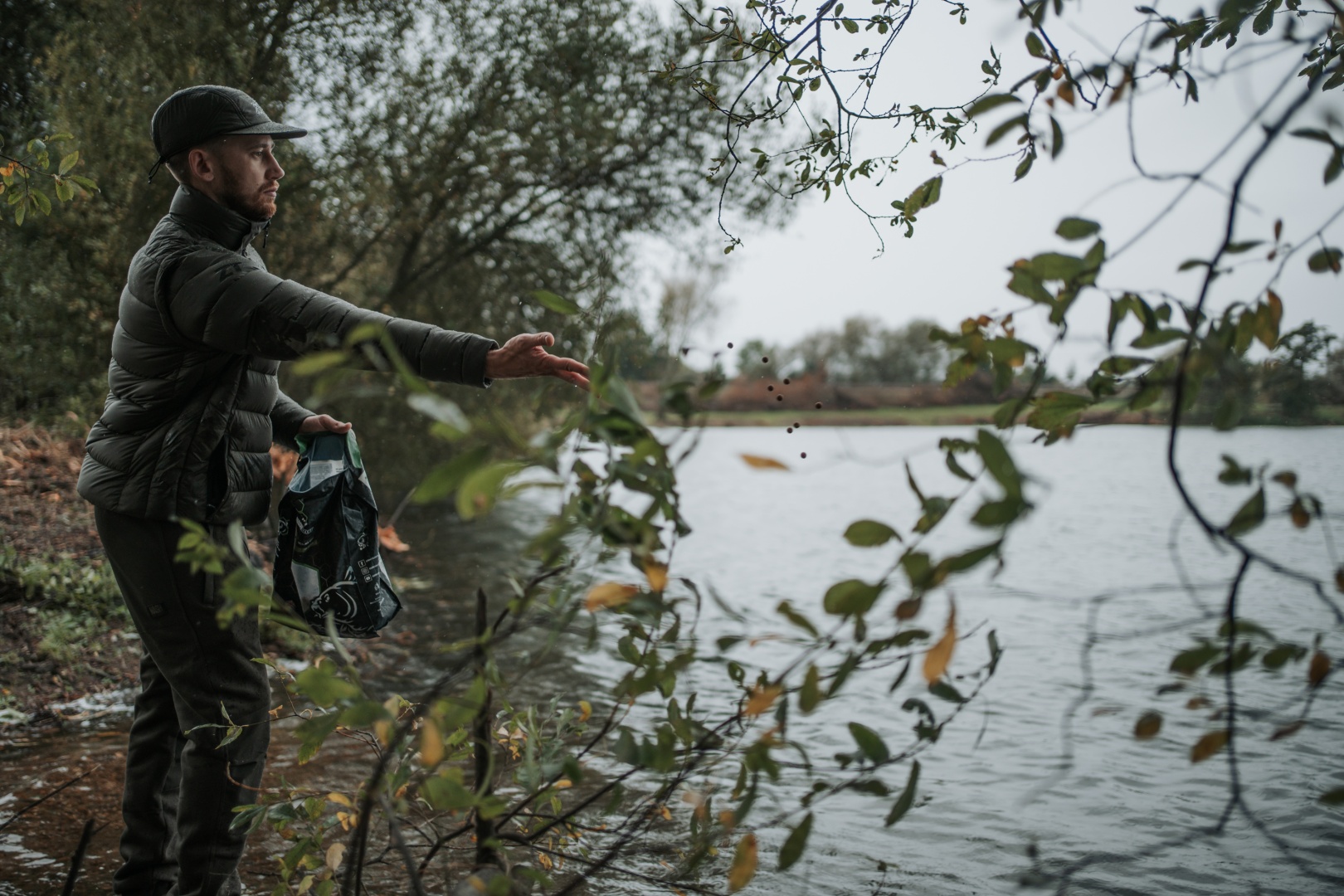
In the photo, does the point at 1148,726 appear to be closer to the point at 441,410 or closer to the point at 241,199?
the point at 441,410

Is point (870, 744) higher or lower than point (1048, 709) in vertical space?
higher

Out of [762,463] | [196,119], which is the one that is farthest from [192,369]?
[762,463]

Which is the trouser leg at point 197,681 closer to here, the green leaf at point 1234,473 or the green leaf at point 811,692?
the green leaf at point 811,692

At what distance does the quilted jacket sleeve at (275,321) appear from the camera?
2322 millimetres

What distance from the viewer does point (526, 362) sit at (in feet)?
7.50

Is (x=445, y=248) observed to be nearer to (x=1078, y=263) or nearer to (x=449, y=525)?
(x=449, y=525)

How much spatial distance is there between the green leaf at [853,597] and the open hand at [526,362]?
99cm

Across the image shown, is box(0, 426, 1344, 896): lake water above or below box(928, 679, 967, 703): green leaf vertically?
below

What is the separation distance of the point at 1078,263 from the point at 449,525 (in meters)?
15.1

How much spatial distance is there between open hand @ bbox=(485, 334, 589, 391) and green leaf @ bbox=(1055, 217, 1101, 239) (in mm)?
1047

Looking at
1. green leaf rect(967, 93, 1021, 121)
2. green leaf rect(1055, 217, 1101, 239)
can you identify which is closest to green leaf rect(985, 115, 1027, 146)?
green leaf rect(967, 93, 1021, 121)

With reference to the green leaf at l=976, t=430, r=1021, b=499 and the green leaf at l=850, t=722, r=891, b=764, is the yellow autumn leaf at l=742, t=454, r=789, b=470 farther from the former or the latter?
the green leaf at l=850, t=722, r=891, b=764

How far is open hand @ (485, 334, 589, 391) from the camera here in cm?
225

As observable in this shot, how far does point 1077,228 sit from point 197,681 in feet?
7.96
